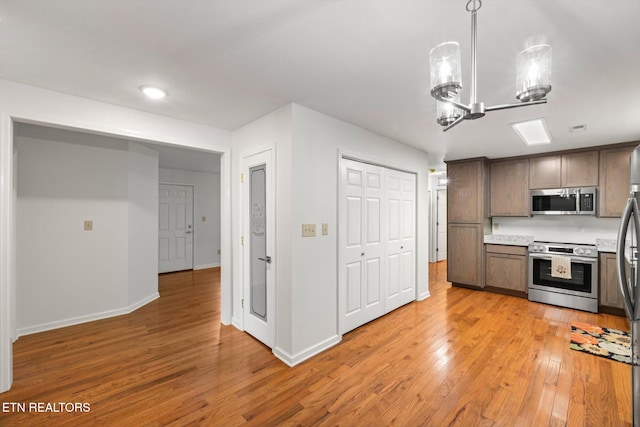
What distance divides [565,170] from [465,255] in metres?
1.98

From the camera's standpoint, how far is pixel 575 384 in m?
2.24

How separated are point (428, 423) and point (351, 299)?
1.47 m

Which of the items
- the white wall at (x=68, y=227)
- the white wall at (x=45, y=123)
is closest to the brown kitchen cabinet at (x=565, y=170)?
the white wall at (x=45, y=123)

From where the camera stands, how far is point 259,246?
302cm

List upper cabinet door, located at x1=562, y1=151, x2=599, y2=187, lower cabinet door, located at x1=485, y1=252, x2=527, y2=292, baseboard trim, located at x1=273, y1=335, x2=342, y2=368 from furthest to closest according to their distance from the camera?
1. lower cabinet door, located at x1=485, y1=252, x2=527, y2=292
2. upper cabinet door, located at x1=562, y1=151, x2=599, y2=187
3. baseboard trim, located at x1=273, y1=335, x2=342, y2=368

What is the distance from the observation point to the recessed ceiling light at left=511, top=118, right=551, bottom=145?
10.1ft

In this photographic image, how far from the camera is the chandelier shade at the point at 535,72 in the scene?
114 centimetres

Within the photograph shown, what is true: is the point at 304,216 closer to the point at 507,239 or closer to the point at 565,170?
the point at 507,239

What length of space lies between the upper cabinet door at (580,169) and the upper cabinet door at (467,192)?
42.8 inches

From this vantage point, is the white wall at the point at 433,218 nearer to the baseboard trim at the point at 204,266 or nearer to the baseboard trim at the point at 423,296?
the baseboard trim at the point at 423,296

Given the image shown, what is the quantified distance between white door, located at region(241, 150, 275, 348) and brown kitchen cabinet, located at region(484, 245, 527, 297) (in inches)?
156

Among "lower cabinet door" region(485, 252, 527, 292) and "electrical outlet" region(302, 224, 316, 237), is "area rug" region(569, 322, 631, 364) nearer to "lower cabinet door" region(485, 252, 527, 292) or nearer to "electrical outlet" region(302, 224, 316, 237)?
"lower cabinet door" region(485, 252, 527, 292)

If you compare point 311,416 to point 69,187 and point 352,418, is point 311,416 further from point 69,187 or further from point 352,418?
point 69,187

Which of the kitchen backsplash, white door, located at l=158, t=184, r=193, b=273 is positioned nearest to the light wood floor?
the kitchen backsplash
